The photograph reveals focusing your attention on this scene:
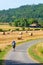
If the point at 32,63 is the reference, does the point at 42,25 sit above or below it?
below

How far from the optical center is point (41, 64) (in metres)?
18.5

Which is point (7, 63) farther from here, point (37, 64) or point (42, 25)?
point (42, 25)

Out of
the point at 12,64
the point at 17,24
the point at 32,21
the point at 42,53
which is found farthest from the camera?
the point at 32,21

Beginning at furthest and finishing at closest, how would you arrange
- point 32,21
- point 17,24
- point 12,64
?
point 32,21, point 17,24, point 12,64

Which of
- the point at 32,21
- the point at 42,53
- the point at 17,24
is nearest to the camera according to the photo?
the point at 42,53

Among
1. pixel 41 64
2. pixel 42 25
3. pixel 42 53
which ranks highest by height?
pixel 41 64

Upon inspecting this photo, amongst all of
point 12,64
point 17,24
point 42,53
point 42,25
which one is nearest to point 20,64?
point 12,64

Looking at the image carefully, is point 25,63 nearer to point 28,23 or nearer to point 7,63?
point 7,63

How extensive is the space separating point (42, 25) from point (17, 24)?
1713cm

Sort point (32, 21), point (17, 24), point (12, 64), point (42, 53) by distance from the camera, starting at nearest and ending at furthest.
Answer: point (12, 64)
point (42, 53)
point (17, 24)
point (32, 21)

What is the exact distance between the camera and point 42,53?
92.6 feet

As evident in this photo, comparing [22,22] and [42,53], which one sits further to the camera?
[22,22]

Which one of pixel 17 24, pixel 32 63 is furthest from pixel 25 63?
pixel 17 24

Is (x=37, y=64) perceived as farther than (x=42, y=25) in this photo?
No
